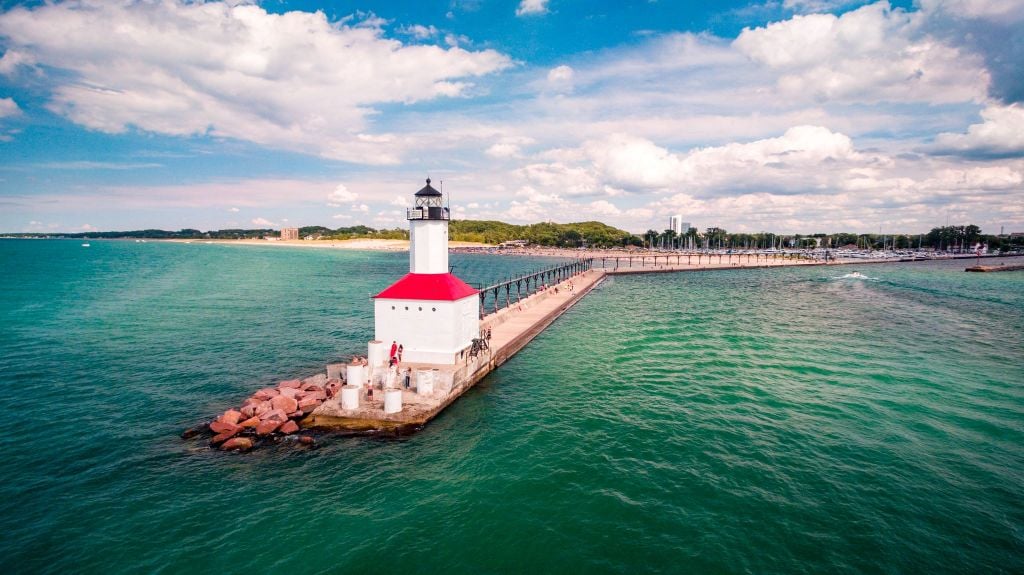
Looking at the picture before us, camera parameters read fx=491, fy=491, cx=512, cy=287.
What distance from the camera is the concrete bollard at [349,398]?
17078 millimetres

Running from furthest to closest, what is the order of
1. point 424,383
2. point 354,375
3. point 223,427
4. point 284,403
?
point 424,383 < point 354,375 < point 284,403 < point 223,427

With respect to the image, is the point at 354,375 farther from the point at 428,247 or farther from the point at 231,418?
the point at 428,247

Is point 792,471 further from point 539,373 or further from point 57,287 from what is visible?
point 57,287

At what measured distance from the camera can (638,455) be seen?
15.3 metres

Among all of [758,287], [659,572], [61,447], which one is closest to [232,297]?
[61,447]

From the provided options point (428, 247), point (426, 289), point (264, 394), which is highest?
point (428, 247)

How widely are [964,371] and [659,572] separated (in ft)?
80.8

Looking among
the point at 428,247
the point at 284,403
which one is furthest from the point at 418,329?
the point at 284,403

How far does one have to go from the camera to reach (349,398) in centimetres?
1709

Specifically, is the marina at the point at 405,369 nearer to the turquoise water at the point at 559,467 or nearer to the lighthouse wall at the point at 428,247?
the lighthouse wall at the point at 428,247

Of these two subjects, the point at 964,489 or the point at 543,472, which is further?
the point at 543,472

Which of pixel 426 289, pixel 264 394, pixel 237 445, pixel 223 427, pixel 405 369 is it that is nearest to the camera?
pixel 237 445

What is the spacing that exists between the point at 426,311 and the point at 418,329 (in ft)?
3.05

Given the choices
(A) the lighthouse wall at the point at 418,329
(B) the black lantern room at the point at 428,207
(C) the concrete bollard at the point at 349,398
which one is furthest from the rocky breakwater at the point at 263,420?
(B) the black lantern room at the point at 428,207
